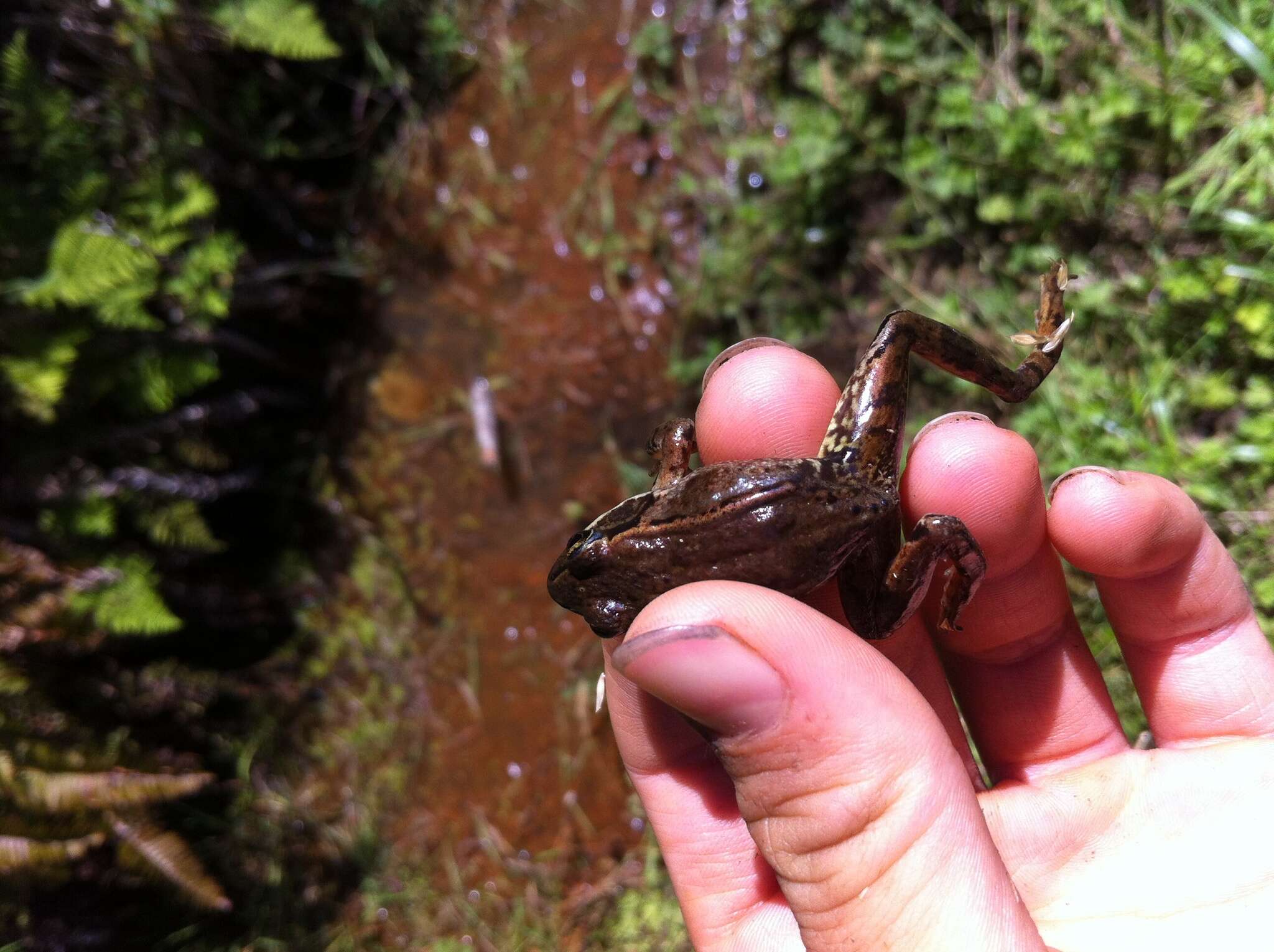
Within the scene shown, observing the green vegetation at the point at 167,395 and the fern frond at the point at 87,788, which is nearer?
the fern frond at the point at 87,788

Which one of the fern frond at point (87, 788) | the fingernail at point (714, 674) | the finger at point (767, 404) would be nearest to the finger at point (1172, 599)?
the finger at point (767, 404)

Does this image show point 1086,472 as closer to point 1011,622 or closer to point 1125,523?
point 1125,523

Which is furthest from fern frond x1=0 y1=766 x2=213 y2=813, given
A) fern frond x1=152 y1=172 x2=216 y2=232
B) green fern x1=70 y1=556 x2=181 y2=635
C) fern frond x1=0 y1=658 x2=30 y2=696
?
fern frond x1=152 y1=172 x2=216 y2=232

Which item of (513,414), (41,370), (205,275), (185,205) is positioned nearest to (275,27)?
(185,205)

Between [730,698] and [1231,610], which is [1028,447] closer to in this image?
[1231,610]

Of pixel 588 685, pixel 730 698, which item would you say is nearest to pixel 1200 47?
pixel 730 698

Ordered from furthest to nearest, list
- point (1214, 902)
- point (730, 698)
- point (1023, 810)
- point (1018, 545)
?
point (1018, 545) → point (1023, 810) → point (1214, 902) → point (730, 698)

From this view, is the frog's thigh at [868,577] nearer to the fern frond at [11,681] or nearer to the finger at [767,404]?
the finger at [767,404]
